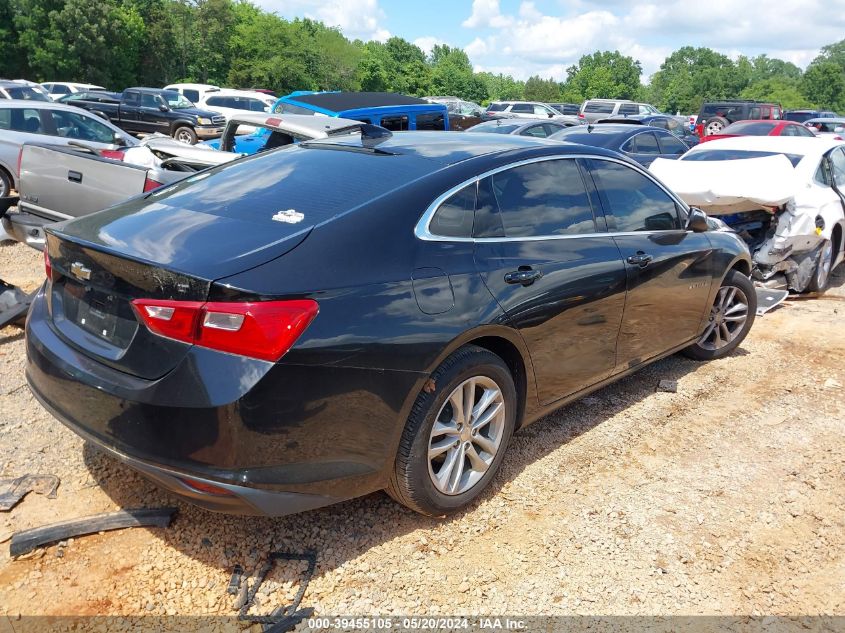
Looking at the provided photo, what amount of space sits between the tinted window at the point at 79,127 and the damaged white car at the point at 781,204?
838 centimetres

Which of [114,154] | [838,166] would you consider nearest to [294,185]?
[114,154]

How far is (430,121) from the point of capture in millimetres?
11008

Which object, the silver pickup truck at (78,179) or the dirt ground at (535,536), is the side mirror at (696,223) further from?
the silver pickup truck at (78,179)

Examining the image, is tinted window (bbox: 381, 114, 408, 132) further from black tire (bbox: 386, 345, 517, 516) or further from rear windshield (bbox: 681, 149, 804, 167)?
black tire (bbox: 386, 345, 517, 516)

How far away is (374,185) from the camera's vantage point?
3115 mm

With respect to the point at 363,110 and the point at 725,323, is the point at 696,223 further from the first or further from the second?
the point at 363,110

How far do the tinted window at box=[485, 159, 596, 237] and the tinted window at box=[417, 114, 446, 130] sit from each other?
285 inches

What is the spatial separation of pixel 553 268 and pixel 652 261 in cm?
101

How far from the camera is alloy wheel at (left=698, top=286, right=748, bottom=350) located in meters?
5.26

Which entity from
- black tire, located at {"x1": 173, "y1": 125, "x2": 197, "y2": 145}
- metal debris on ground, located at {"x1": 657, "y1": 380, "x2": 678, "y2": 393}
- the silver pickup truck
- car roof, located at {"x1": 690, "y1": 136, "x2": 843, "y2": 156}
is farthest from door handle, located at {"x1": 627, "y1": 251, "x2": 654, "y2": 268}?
black tire, located at {"x1": 173, "y1": 125, "x2": 197, "y2": 145}

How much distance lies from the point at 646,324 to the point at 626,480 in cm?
106

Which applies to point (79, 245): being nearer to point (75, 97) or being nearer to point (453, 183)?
point (453, 183)

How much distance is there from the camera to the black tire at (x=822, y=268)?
753cm

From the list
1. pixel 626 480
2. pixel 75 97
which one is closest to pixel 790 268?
pixel 626 480
